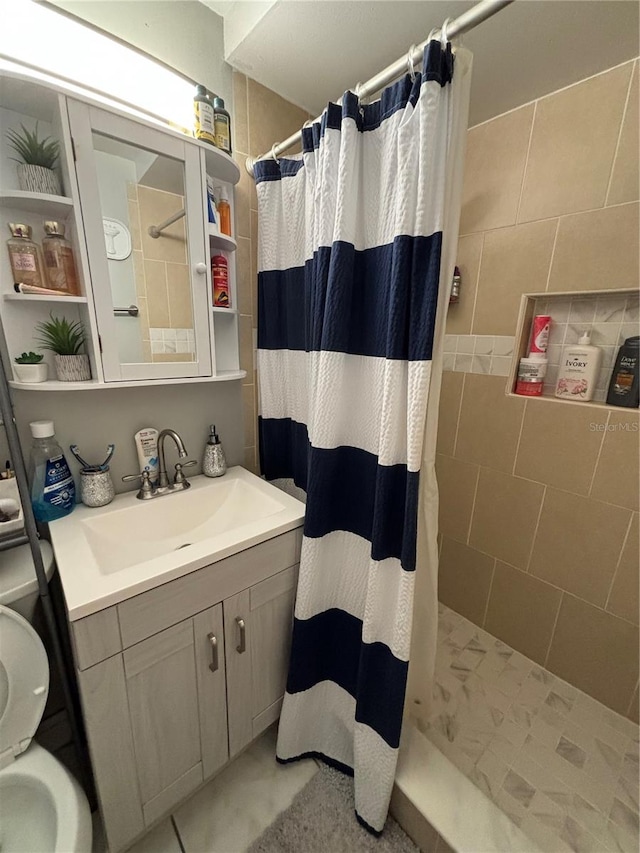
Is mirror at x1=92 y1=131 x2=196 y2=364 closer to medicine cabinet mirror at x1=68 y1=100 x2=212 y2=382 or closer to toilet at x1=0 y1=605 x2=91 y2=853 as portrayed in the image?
medicine cabinet mirror at x1=68 y1=100 x2=212 y2=382

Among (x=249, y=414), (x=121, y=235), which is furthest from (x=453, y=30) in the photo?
(x=249, y=414)

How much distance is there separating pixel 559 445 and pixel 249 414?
119 cm

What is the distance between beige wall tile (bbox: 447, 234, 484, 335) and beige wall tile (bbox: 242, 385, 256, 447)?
3.03 feet

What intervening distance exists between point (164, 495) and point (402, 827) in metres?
1.20

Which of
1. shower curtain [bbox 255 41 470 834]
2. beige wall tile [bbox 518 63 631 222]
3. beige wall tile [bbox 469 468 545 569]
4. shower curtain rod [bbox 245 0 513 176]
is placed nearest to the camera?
shower curtain rod [bbox 245 0 513 176]

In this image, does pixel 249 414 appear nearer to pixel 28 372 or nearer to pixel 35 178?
pixel 28 372

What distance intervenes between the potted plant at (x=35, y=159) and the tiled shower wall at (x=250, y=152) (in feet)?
1.69

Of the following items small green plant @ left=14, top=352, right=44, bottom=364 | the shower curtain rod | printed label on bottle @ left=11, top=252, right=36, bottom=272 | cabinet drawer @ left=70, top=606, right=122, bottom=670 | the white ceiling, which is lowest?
cabinet drawer @ left=70, top=606, right=122, bottom=670

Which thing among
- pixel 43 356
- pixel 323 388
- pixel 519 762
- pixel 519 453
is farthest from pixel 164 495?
pixel 519 762

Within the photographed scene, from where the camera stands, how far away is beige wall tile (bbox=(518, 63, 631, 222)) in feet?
3.44

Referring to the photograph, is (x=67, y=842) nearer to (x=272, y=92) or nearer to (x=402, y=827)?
(x=402, y=827)

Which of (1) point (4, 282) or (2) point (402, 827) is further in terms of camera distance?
(2) point (402, 827)

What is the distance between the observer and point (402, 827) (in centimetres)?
97

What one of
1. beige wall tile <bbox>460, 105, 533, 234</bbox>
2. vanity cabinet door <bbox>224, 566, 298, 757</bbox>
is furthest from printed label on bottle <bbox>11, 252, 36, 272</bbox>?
beige wall tile <bbox>460, 105, 533, 234</bbox>
